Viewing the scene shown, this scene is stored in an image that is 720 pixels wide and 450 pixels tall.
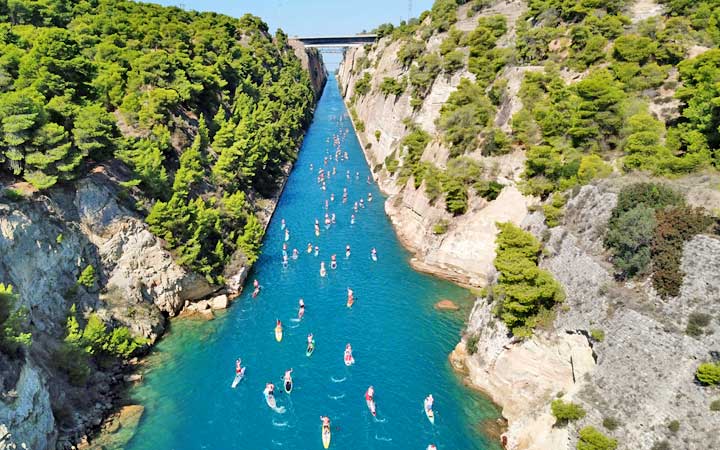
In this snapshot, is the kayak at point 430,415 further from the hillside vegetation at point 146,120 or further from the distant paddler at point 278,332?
the hillside vegetation at point 146,120

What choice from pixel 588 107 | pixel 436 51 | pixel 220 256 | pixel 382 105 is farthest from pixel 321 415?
pixel 382 105

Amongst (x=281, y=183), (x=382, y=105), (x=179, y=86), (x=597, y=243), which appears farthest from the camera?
(x=382, y=105)

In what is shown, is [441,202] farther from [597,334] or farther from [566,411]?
[566,411]

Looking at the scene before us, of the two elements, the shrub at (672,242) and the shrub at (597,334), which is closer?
the shrub at (672,242)

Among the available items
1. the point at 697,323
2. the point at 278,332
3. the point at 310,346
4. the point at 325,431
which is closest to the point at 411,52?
the point at 278,332

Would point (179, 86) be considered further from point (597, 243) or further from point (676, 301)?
point (676, 301)

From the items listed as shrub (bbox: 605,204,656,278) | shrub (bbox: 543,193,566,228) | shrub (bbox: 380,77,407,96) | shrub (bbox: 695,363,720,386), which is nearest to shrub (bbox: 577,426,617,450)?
shrub (bbox: 695,363,720,386)

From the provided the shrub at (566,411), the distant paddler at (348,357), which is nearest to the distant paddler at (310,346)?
the distant paddler at (348,357)
